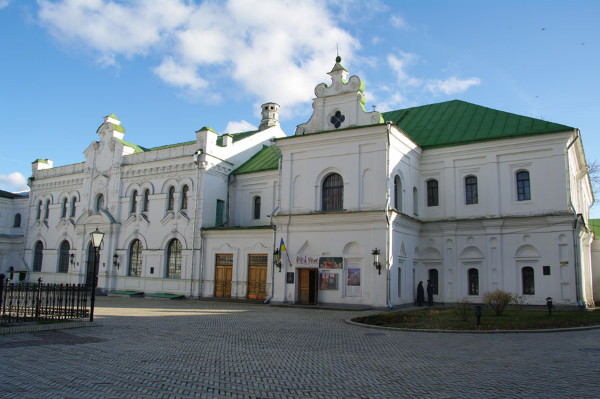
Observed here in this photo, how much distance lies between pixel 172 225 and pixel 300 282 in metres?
12.3

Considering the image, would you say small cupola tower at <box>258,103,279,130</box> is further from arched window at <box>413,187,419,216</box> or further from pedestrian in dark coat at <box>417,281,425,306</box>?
pedestrian in dark coat at <box>417,281,425,306</box>

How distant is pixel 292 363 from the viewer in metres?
10.6

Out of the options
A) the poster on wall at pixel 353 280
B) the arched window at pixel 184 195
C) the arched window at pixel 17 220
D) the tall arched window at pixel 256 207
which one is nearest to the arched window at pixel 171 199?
the arched window at pixel 184 195

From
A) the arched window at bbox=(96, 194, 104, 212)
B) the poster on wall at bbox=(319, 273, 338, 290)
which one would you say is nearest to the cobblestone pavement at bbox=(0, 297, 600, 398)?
the poster on wall at bbox=(319, 273, 338, 290)

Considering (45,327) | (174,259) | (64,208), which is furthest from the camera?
(64,208)

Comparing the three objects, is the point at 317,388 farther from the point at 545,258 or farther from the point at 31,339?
the point at 545,258

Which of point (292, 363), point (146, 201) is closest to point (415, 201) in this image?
point (146, 201)

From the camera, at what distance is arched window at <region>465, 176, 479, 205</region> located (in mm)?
28922

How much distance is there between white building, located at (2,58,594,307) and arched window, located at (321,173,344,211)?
61 mm

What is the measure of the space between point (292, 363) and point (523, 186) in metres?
21.6

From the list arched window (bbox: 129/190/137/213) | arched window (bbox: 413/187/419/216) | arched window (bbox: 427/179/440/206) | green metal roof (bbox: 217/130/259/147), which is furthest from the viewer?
arched window (bbox: 129/190/137/213)

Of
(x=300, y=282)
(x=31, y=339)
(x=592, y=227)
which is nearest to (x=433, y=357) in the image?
(x=31, y=339)

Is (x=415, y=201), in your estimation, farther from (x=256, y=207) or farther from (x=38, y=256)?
(x=38, y=256)

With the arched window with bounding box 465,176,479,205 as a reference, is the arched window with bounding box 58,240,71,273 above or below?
below
